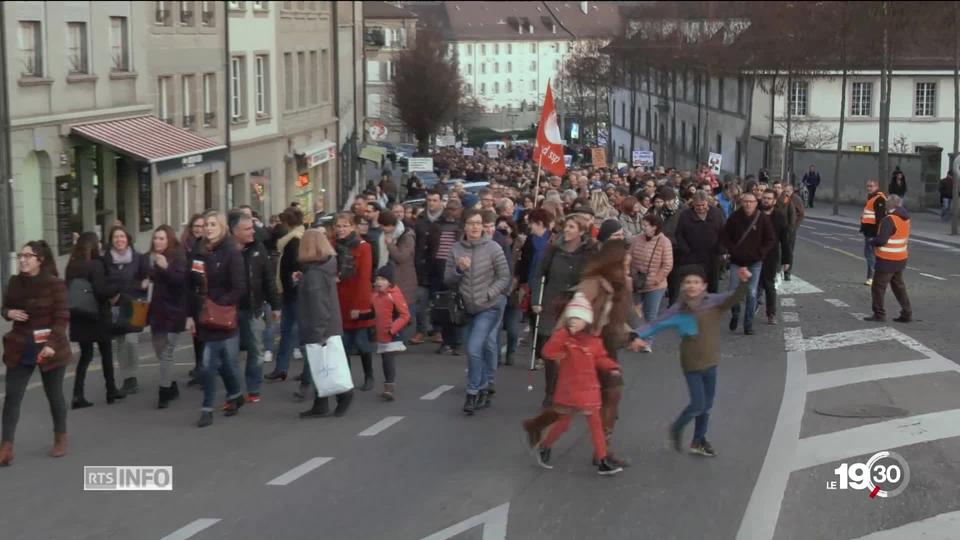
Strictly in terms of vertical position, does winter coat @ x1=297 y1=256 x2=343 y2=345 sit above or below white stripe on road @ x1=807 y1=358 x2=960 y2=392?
above

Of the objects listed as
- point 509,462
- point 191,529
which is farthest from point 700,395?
point 191,529

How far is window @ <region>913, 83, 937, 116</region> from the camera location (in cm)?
4023

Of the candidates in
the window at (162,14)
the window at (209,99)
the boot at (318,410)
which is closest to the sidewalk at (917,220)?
the window at (209,99)

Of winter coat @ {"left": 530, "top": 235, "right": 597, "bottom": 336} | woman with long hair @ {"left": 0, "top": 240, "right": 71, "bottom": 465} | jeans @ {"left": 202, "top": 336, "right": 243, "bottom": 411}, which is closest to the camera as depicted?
woman with long hair @ {"left": 0, "top": 240, "right": 71, "bottom": 465}

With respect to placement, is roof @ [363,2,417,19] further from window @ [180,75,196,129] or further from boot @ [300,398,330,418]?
boot @ [300,398,330,418]

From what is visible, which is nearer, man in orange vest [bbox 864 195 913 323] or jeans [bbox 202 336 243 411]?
jeans [bbox 202 336 243 411]

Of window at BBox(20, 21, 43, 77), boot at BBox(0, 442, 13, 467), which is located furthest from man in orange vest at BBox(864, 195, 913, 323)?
window at BBox(20, 21, 43, 77)

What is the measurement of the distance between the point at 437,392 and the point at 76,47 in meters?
17.9

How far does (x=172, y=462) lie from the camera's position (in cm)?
1062

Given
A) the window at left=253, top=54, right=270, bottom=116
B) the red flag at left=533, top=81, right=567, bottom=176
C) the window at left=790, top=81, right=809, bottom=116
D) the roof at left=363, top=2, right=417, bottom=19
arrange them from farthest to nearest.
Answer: the roof at left=363, top=2, right=417, bottom=19 → the window at left=253, top=54, right=270, bottom=116 → the red flag at left=533, top=81, right=567, bottom=176 → the window at left=790, top=81, right=809, bottom=116

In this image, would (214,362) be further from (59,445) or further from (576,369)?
(576,369)

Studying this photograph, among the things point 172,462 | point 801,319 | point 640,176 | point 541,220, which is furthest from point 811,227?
point 172,462

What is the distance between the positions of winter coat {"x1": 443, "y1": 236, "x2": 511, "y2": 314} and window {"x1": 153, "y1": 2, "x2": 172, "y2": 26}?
23.1 m

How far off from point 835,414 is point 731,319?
18.4 ft
